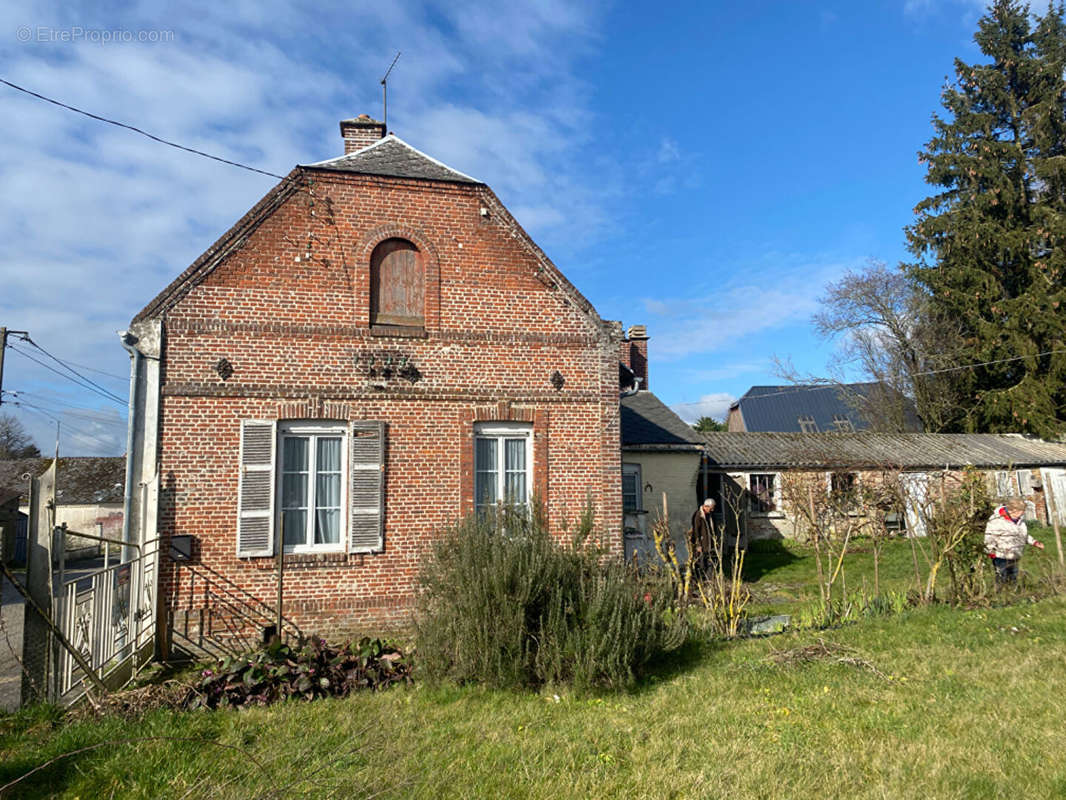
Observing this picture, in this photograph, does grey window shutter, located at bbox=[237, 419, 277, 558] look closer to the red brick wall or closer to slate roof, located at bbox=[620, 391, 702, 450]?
the red brick wall

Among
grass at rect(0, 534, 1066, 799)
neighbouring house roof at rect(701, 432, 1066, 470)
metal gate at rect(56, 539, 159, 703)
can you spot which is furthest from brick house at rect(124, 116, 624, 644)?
neighbouring house roof at rect(701, 432, 1066, 470)

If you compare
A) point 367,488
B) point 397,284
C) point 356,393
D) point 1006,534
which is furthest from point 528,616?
point 1006,534

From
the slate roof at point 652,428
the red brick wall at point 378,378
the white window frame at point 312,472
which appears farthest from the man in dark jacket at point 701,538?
the slate roof at point 652,428

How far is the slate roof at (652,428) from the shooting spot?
18953 millimetres

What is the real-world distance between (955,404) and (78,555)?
37038 millimetres

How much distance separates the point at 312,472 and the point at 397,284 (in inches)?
120

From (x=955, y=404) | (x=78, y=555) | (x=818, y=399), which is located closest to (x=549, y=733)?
(x=78, y=555)

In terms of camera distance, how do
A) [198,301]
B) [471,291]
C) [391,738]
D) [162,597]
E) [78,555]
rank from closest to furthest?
[391,738], [162,597], [198,301], [471,291], [78,555]

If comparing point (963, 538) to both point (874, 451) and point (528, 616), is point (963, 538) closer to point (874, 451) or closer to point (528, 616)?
point (528, 616)

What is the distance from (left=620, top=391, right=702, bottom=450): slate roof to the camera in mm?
18953

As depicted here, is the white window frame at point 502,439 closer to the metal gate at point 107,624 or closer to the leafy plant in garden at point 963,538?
the metal gate at point 107,624

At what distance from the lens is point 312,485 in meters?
10.1

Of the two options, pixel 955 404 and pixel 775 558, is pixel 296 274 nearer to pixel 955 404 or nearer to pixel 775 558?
pixel 775 558

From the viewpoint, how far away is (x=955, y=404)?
31.2 metres
